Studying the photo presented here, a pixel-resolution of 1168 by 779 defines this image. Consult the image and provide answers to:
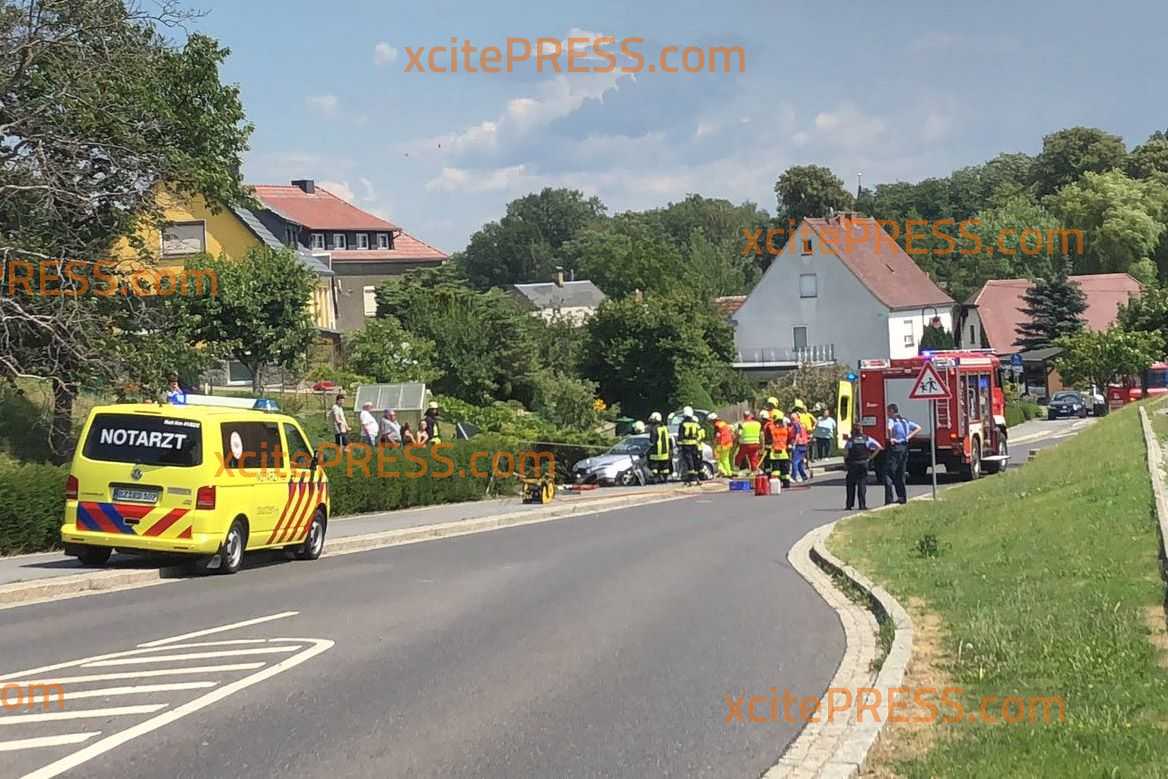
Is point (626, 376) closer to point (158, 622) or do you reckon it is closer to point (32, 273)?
point (32, 273)

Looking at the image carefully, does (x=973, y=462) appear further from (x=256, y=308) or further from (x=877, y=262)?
(x=877, y=262)

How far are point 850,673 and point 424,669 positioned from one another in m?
2.89

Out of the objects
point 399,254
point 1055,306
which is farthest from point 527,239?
point 1055,306

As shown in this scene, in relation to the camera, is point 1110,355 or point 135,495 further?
point 1110,355

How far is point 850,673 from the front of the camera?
373 inches

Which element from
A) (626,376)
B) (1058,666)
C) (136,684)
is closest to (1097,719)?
Result: (1058,666)

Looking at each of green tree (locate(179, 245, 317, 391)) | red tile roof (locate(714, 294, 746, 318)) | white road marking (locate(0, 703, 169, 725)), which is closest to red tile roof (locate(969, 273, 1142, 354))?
red tile roof (locate(714, 294, 746, 318))

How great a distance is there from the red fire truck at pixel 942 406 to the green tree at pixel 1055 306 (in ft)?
176

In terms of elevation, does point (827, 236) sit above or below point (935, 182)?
below

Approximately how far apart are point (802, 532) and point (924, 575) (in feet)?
25.9

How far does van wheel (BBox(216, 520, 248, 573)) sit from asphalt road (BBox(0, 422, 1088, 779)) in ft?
1.12

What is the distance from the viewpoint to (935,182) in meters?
137

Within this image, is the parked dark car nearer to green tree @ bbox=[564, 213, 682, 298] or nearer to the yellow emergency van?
green tree @ bbox=[564, 213, 682, 298]

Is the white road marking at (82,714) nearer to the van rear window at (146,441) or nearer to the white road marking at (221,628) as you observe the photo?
the white road marking at (221,628)
